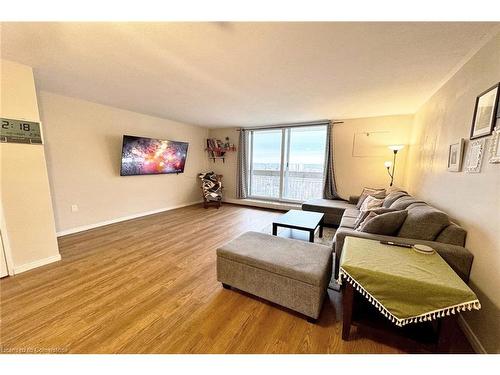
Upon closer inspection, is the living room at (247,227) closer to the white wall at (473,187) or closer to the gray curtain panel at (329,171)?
the white wall at (473,187)

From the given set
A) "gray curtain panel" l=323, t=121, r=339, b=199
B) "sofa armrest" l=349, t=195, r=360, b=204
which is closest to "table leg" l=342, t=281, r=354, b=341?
"sofa armrest" l=349, t=195, r=360, b=204

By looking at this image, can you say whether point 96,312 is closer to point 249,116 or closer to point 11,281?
point 11,281

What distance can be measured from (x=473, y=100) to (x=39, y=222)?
447 cm

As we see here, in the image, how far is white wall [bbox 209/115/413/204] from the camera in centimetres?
379

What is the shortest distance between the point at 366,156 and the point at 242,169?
304cm

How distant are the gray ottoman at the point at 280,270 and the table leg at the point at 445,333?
2.12ft

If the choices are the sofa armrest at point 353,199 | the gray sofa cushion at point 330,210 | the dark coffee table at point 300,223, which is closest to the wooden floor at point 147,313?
the dark coffee table at point 300,223

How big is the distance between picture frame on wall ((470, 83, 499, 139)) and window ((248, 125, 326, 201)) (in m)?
3.06

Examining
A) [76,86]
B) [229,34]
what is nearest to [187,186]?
[76,86]

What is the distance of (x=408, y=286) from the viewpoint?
107cm

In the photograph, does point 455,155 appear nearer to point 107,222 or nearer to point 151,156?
point 151,156

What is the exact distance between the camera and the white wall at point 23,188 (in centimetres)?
190

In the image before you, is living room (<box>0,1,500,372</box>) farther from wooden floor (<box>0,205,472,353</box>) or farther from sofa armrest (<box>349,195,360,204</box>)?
sofa armrest (<box>349,195,360,204</box>)

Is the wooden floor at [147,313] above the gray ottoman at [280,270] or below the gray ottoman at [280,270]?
below
